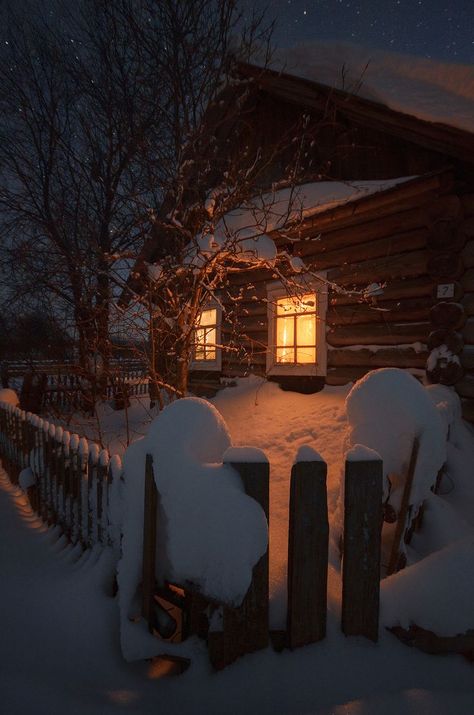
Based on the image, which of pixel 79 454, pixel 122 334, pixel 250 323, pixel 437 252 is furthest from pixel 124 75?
pixel 79 454

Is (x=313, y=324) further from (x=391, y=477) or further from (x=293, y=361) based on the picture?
(x=391, y=477)

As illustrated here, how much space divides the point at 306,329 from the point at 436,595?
18.5 feet

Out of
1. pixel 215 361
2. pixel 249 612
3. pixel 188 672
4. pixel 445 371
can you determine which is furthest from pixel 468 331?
pixel 215 361

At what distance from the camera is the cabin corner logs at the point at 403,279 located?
4984 millimetres

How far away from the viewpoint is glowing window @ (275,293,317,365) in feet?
22.8

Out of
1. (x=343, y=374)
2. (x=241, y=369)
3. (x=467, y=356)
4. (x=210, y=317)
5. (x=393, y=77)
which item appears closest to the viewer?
(x=467, y=356)

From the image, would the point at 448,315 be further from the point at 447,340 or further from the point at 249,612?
the point at 249,612

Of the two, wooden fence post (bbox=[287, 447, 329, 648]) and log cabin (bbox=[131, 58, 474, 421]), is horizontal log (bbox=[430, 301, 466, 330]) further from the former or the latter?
→ wooden fence post (bbox=[287, 447, 329, 648])

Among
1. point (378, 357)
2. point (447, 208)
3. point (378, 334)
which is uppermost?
point (447, 208)

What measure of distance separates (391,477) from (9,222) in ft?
44.3

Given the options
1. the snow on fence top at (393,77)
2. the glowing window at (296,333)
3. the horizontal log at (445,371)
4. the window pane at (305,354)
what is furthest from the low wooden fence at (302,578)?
the window pane at (305,354)

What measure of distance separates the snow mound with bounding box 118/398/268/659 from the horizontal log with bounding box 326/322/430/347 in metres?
4.39

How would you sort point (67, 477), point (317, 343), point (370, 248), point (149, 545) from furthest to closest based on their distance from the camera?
point (317, 343) → point (370, 248) → point (67, 477) → point (149, 545)

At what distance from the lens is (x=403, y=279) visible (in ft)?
18.5
